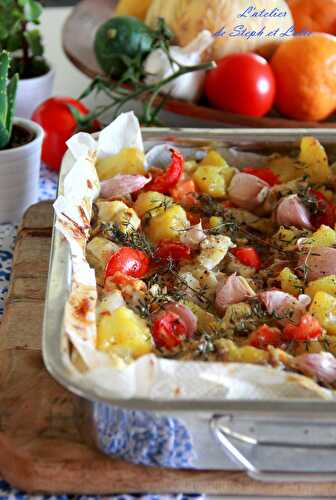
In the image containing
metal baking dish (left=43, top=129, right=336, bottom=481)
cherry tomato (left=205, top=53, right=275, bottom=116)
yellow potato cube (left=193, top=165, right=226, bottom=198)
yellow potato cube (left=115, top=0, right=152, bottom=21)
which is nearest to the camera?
metal baking dish (left=43, top=129, right=336, bottom=481)

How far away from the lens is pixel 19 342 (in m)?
1.77

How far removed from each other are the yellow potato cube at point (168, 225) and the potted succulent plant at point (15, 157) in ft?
1.61

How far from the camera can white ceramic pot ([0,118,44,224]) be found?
226cm

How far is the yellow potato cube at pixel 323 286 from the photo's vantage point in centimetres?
175

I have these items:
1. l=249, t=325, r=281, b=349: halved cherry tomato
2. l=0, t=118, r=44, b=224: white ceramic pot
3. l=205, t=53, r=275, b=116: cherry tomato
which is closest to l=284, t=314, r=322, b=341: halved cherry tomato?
l=249, t=325, r=281, b=349: halved cherry tomato

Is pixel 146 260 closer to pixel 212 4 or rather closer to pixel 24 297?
pixel 24 297

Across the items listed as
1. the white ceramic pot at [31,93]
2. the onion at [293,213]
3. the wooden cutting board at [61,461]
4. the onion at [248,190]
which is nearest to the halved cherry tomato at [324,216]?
the onion at [293,213]

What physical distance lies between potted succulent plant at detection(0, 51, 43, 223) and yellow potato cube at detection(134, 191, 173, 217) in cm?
41

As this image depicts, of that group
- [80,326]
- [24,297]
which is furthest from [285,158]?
[80,326]

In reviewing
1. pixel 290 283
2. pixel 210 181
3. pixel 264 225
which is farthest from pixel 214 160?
pixel 290 283

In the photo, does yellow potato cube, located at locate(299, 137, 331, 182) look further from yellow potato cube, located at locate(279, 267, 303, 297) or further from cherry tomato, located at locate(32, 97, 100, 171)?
cherry tomato, located at locate(32, 97, 100, 171)

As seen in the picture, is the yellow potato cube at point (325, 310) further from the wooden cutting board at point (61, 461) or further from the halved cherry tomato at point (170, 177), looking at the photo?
the halved cherry tomato at point (170, 177)

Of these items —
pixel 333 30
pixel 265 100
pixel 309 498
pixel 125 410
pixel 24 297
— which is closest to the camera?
pixel 125 410

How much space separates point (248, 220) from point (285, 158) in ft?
0.72
